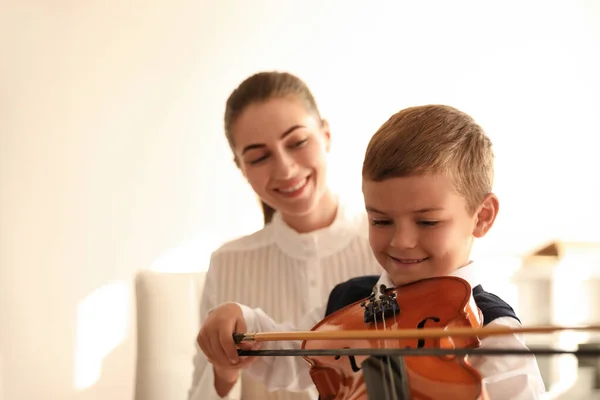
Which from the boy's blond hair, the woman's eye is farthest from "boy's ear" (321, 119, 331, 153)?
the boy's blond hair

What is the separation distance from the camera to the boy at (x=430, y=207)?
650 millimetres

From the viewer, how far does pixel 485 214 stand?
71cm

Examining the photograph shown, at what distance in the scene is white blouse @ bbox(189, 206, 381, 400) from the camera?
1.16m

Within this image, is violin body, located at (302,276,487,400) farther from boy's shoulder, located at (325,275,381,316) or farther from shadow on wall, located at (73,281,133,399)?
shadow on wall, located at (73,281,133,399)

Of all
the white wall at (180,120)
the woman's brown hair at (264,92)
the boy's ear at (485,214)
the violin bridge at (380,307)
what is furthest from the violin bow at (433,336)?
the white wall at (180,120)

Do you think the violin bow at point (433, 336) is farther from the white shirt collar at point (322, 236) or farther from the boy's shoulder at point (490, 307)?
the white shirt collar at point (322, 236)

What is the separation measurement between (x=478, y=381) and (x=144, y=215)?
171 cm

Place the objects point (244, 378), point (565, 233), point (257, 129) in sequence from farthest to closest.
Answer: point (565, 233)
point (244, 378)
point (257, 129)

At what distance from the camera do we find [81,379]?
2.08 m

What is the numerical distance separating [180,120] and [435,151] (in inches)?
61.2

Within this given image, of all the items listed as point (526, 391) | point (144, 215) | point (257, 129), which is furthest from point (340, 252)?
point (144, 215)

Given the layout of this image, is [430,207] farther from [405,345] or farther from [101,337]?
[101,337]

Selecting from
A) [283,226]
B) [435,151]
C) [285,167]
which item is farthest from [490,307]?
[283,226]

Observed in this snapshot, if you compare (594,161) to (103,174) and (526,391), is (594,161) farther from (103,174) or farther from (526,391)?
(526,391)
